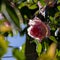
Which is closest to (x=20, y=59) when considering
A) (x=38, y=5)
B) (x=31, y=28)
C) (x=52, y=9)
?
(x=31, y=28)

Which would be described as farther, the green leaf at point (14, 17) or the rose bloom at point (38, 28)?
the rose bloom at point (38, 28)

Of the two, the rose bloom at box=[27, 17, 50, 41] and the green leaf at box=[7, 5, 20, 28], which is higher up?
the green leaf at box=[7, 5, 20, 28]

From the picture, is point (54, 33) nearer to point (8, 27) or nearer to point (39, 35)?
point (39, 35)

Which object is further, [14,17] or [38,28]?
[38,28]

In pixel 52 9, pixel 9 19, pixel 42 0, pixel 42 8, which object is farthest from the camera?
pixel 52 9

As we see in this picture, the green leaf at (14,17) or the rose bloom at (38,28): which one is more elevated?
the green leaf at (14,17)

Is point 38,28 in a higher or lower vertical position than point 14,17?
lower

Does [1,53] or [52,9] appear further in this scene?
[52,9]

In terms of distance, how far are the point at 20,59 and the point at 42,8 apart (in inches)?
48.4

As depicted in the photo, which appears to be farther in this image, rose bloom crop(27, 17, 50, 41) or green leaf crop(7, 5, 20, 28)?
rose bloom crop(27, 17, 50, 41)

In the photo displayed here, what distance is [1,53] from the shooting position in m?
0.34

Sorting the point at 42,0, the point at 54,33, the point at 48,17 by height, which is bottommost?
the point at 54,33

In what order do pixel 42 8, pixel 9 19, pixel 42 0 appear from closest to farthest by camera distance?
pixel 9 19, pixel 42 0, pixel 42 8

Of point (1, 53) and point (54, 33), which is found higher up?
point (1, 53)
